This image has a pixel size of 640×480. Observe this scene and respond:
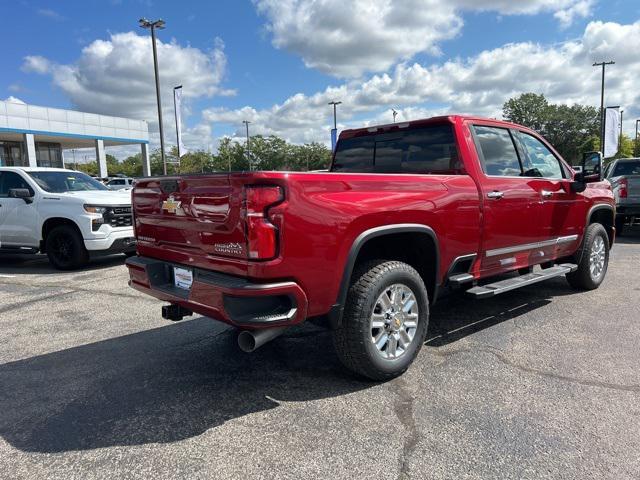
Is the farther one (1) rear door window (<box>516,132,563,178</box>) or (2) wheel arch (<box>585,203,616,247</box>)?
(2) wheel arch (<box>585,203,616,247</box>)

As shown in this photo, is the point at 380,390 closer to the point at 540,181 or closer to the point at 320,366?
the point at 320,366

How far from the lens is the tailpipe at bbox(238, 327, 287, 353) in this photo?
292 cm

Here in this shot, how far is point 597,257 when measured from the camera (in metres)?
6.21

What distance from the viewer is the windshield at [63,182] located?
336 inches

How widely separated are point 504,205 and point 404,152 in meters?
1.04

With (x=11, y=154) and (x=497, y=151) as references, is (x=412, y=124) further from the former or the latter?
(x=11, y=154)

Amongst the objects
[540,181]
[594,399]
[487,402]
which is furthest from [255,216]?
[540,181]

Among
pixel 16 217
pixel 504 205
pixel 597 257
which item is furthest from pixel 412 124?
pixel 16 217

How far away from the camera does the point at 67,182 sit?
8836mm

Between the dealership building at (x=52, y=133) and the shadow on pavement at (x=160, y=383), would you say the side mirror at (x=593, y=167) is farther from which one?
the dealership building at (x=52, y=133)

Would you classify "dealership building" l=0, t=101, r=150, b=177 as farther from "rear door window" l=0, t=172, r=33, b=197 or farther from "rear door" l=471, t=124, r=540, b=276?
"rear door" l=471, t=124, r=540, b=276

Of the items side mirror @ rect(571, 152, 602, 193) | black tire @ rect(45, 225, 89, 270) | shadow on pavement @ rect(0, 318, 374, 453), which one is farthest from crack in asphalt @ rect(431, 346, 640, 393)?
black tire @ rect(45, 225, 89, 270)

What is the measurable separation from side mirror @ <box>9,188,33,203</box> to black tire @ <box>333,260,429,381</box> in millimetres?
7179

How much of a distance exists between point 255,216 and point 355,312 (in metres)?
0.98
